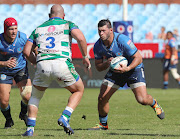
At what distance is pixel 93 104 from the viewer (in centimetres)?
1283

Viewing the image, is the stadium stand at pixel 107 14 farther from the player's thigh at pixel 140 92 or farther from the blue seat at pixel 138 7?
the player's thigh at pixel 140 92

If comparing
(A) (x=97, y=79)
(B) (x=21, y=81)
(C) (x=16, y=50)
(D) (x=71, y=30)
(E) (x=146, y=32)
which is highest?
(D) (x=71, y=30)

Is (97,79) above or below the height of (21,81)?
below

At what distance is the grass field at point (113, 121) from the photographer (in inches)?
278

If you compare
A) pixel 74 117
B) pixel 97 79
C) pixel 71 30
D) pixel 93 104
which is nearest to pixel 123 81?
pixel 71 30

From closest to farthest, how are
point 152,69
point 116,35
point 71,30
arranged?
point 71,30
point 116,35
point 152,69

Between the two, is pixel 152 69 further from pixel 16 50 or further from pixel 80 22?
pixel 16 50

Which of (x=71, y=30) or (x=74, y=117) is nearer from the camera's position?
(x=71, y=30)

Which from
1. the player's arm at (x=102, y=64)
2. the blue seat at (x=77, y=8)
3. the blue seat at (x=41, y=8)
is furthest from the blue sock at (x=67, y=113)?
the blue seat at (x=41, y=8)

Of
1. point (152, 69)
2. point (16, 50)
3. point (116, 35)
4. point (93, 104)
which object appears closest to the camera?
point (116, 35)

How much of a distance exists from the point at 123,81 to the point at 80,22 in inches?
572

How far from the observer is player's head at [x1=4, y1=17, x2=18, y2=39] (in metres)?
7.95

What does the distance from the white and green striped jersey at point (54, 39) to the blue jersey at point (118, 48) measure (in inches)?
48.4

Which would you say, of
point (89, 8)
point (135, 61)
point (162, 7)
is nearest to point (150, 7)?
point (162, 7)
